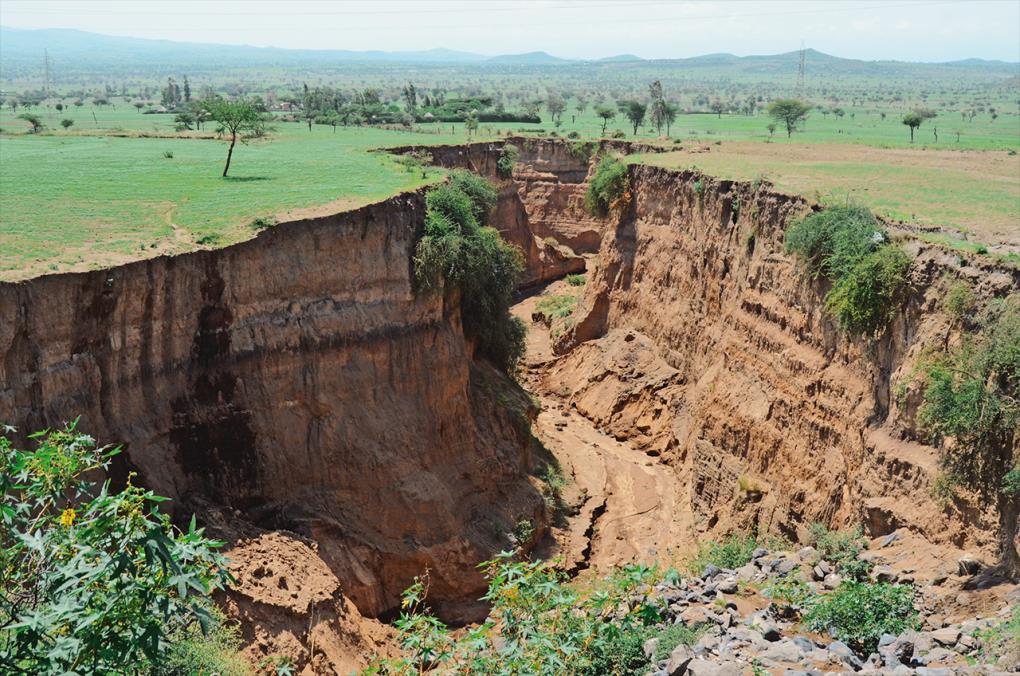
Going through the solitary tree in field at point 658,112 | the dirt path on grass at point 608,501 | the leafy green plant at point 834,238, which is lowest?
the dirt path on grass at point 608,501

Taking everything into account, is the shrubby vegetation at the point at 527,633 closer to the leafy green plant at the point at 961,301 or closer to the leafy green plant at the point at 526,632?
the leafy green plant at the point at 526,632

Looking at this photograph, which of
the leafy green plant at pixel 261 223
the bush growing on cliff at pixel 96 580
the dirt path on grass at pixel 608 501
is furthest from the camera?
the dirt path on grass at pixel 608 501

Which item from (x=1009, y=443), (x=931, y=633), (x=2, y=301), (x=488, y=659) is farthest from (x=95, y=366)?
(x=1009, y=443)

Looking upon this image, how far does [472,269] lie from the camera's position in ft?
87.0

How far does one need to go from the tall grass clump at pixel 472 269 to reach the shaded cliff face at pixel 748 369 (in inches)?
216

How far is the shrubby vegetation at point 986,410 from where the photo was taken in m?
15.9

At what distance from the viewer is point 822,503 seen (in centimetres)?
2134

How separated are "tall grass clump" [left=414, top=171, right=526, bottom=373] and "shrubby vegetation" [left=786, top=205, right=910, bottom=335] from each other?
27.2 ft

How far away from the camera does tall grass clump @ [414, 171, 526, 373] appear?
25.4 meters

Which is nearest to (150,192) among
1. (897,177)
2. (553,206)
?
(897,177)

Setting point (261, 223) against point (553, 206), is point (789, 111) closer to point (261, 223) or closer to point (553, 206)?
point (553, 206)

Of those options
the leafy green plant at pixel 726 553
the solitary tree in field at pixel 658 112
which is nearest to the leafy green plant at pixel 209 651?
the leafy green plant at pixel 726 553

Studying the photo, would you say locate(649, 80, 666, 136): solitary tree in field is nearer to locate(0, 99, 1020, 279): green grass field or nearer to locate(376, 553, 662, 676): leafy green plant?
locate(0, 99, 1020, 279): green grass field

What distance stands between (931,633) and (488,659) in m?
6.20
